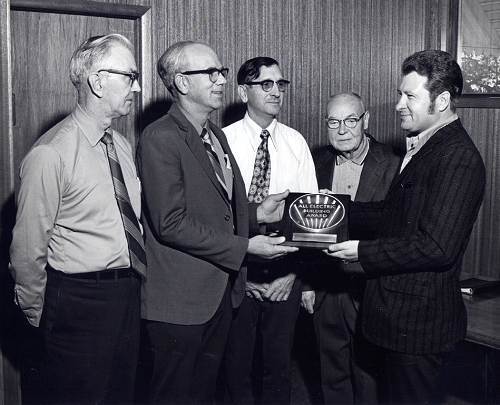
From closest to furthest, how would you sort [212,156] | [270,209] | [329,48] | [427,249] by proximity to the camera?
[427,249] < [212,156] < [270,209] < [329,48]

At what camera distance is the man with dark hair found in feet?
9.82

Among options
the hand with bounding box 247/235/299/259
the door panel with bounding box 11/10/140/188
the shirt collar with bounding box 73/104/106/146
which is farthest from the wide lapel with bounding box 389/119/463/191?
the door panel with bounding box 11/10/140/188

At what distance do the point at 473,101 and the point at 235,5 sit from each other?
1.68 meters

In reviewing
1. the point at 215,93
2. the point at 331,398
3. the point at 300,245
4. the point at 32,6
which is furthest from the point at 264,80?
the point at 331,398

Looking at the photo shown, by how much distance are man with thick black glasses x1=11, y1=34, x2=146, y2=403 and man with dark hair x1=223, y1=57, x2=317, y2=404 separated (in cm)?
75

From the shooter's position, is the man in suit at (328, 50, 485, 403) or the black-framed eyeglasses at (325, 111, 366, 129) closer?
the man in suit at (328, 50, 485, 403)

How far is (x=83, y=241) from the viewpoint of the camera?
2.23m

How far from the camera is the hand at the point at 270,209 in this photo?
9.41ft

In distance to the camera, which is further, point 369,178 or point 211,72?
point 369,178

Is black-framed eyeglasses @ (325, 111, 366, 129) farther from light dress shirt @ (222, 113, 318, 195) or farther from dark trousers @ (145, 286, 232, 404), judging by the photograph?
dark trousers @ (145, 286, 232, 404)

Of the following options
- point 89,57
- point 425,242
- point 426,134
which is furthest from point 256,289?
point 89,57

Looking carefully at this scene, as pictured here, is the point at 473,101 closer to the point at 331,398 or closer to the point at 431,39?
the point at 431,39

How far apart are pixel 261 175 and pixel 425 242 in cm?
108

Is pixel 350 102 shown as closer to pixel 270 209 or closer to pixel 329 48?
pixel 270 209
